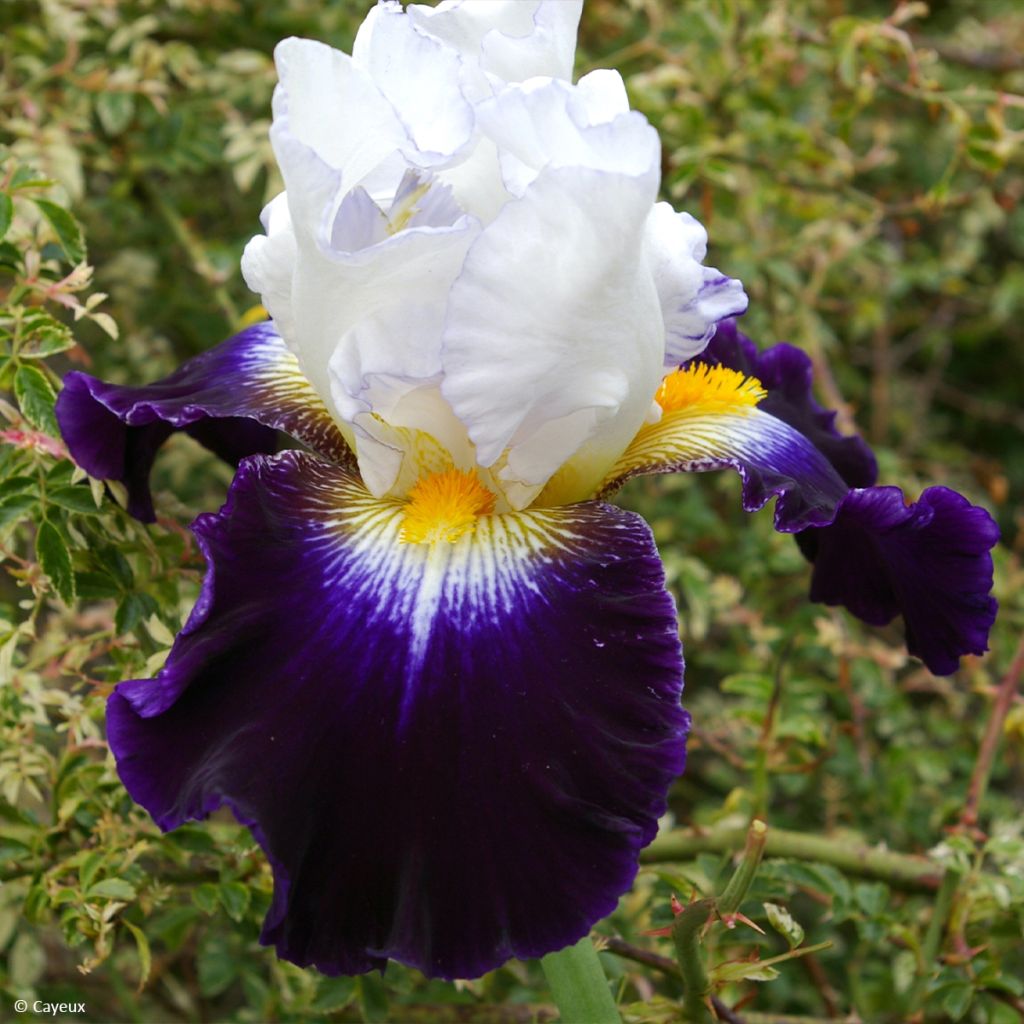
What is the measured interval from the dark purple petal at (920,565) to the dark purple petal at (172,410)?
51 centimetres

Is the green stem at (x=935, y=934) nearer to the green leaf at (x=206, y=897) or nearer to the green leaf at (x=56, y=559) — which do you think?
the green leaf at (x=206, y=897)

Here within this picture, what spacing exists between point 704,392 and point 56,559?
66cm

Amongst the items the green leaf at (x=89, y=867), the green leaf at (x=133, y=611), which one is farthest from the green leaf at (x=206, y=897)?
the green leaf at (x=133, y=611)

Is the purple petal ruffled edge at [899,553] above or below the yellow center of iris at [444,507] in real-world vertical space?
below

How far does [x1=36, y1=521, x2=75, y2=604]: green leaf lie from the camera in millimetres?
1140

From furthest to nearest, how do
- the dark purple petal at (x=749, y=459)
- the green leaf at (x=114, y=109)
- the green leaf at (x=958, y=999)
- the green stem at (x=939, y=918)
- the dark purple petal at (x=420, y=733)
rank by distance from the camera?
the green leaf at (x=114, y=109) < the green stem at (x=939, y=918) < the green leaf at (x=958, y=999) < the dark purple petal at (x=749, y=459) < the dark purple petal at (x=420, y=733)

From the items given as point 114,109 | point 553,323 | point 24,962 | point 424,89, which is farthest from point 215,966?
point 114,109

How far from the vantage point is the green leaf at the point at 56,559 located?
1.14m

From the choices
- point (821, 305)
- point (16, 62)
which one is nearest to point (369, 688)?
point (16, 62)

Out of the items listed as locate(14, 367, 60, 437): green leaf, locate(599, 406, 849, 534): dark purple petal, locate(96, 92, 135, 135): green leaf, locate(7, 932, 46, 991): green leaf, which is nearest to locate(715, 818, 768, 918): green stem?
locate(599, 406, 849, 534): dark purple petal

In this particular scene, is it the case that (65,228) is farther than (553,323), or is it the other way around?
(65,228)

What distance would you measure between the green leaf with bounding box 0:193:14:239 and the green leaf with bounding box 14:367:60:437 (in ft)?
0.48

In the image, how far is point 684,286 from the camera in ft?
3.56

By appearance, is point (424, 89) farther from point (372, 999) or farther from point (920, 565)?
point (372, 999)
